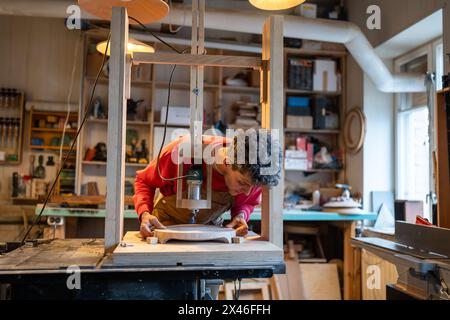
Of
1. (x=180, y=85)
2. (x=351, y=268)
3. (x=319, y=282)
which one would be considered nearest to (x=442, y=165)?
(x=351, y=268)

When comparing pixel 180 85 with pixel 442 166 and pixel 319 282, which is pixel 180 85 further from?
pixel 442 166

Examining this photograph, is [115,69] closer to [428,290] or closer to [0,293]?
[0,293]

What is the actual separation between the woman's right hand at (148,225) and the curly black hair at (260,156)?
366 millimetres

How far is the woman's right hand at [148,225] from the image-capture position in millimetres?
1371

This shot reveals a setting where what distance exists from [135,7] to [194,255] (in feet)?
2.75

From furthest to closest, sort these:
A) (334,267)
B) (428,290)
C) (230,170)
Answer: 1. (334,267)
2. (428,290)
3. (230,170)

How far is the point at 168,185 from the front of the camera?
169 centimetres

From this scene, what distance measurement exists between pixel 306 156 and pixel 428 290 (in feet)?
8.16

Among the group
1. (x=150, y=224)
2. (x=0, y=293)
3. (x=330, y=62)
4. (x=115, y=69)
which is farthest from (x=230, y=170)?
(x=330, y=62)

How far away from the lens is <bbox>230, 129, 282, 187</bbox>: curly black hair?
1.24 m

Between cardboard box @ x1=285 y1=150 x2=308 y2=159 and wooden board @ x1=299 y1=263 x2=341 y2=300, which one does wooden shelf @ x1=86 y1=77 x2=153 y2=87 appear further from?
wooden board @ x1=299 y1=263 x2=341 y2=300

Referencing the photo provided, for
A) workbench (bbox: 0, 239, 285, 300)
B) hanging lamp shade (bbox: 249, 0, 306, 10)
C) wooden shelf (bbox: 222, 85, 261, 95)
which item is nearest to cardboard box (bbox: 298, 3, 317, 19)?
wooden shelf (bbox: 222, 85, 261, 95)

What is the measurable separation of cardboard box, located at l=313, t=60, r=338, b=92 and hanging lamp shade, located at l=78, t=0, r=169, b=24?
2.92 m

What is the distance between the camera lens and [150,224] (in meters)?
1.42
